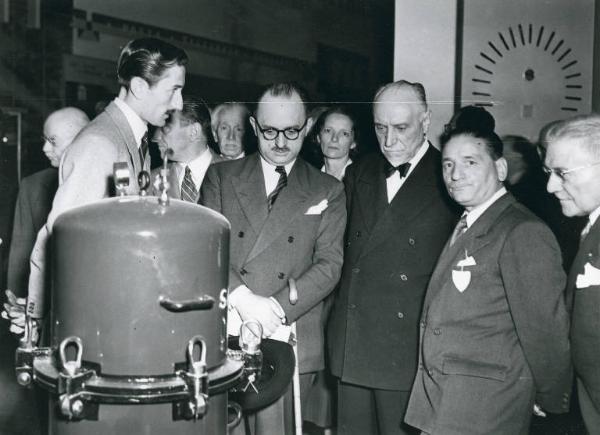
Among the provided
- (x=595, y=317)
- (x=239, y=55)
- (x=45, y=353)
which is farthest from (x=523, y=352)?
(x=239, y=55)

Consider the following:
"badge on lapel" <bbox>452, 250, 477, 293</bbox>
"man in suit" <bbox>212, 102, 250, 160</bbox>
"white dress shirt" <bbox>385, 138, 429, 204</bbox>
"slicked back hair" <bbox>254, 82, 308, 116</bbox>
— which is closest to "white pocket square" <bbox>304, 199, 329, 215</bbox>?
"white dress shirt" <bbox>385, 138, 429, 204</bbox>

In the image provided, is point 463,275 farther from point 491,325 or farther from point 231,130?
point 231,130

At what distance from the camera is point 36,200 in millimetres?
3555

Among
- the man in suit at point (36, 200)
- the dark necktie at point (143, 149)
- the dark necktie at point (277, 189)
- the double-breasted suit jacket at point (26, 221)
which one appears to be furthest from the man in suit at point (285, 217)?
the double-breasted suit jacket at point (26, 221)

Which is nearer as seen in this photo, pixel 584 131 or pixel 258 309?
pixel 584 131

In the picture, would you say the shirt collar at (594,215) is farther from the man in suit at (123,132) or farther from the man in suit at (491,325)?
the man in suit at (123,132)

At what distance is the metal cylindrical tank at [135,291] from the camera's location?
1520 mm

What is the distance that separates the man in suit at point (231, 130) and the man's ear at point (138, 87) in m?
1.42

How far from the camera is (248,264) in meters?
2.68

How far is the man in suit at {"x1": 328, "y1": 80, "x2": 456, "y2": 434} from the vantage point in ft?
8.77

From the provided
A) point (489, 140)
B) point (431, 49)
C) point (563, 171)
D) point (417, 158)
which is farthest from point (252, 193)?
point (431, 49)

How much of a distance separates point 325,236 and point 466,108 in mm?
1159

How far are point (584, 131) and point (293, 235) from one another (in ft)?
3.80

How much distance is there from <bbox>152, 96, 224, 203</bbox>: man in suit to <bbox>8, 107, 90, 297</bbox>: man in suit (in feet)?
1.53
